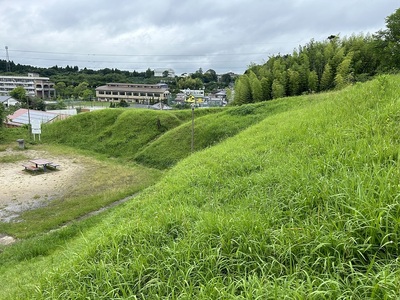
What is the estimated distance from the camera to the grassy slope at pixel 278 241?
1.51 metres

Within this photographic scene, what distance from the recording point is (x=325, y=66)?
1323 cm

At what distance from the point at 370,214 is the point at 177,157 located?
10.2 m

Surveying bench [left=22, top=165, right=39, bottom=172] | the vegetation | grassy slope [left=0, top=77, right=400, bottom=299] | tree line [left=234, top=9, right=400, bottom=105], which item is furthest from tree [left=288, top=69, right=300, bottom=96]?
bench [left=22, top=165, right=39, bottom=172]

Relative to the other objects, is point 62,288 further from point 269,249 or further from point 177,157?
point 177,157

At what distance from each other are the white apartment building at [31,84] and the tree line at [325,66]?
4982 centimetres

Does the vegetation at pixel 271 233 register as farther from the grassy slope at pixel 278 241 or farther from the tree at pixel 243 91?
the tree at pixel 243 91

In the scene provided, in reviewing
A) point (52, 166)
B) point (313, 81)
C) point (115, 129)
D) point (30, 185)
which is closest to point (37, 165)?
point (52, 166)

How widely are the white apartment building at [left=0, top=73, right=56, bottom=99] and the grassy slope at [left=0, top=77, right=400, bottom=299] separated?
58.9m

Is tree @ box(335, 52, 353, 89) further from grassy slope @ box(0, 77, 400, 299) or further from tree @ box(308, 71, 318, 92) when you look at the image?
grassy slope @ box(0, 77, 400, 299)

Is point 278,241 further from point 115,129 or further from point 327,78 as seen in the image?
point 115,129

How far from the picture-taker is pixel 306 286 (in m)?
1.46

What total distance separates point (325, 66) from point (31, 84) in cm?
5713

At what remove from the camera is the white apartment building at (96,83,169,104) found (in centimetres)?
4631

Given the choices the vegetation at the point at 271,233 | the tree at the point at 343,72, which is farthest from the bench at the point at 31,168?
the tree at the point at 343,72
